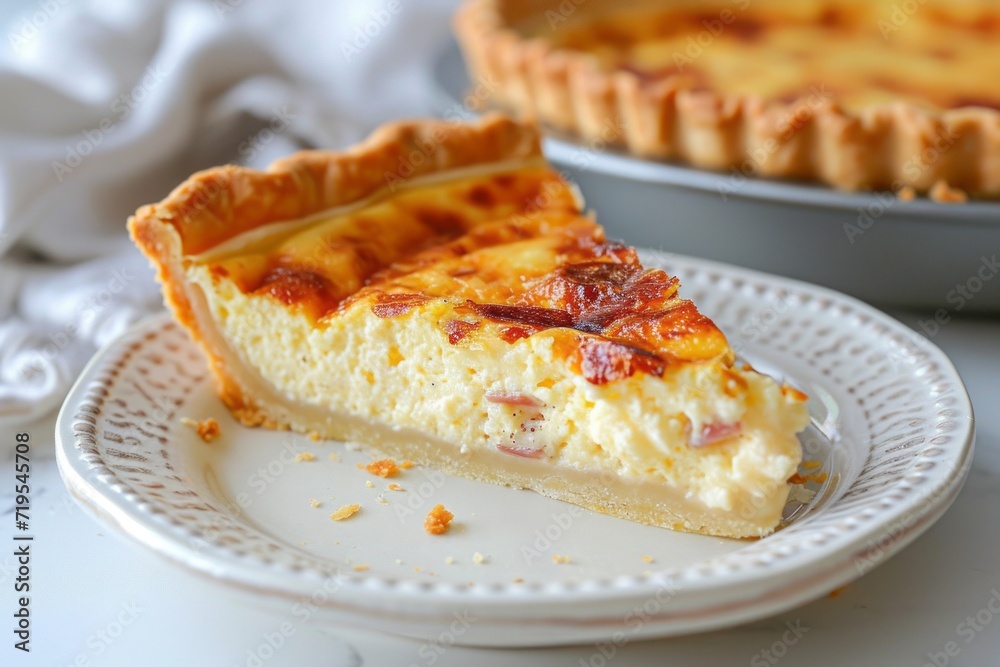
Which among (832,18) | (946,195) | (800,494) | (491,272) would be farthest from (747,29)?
(800,494)

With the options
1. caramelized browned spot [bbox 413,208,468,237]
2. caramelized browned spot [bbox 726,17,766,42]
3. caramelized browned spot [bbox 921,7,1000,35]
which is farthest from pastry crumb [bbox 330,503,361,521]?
caramelized browned spot [bbox 921,7,1000,35]

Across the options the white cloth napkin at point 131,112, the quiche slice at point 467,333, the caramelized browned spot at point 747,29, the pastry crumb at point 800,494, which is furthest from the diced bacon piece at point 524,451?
the caramelized browned spot at point 747,29

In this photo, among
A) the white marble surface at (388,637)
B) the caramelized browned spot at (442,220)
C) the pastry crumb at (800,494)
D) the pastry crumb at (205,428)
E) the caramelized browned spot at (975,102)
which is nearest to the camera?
the white marble surface at (388,637)

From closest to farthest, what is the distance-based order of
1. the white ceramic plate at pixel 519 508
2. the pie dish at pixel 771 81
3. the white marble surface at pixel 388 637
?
the white ceramic plate at pixel 519 508 < the white marble surface at pixel 388 637 < the pie dish at pixel 771 81

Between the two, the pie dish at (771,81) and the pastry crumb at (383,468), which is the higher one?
the pie dish at (771,81)

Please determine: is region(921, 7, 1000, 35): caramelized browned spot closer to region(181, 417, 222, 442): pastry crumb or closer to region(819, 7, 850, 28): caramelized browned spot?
region(819, 7, 850, 28): caramelized browned spot

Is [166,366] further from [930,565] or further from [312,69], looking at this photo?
[312,69]

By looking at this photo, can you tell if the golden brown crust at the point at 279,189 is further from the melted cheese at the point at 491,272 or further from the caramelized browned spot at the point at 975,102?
the caramelized browned spot at the point at 975,102

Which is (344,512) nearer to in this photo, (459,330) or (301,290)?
(459,330)
